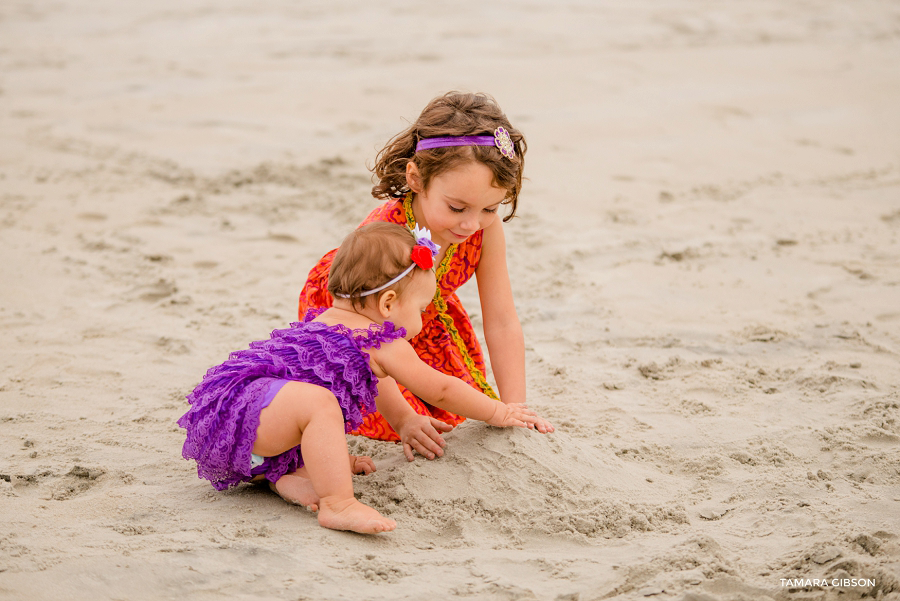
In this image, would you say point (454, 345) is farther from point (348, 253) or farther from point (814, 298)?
point (814, 298)

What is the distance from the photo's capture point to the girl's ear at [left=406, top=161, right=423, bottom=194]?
257 cm

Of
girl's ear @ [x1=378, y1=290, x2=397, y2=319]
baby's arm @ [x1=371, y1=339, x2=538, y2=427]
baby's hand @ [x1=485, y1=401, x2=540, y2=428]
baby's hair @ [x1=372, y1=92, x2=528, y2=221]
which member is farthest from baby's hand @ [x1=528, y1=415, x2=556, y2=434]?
baby's hair @ [x1=372, y1=92, x2=528, y2=221]

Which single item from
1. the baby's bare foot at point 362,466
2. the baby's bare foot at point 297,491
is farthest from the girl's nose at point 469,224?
the baby's bare foot at point 297,491

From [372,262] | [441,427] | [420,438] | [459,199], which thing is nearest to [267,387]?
[372,262]

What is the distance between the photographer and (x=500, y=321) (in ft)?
9.45

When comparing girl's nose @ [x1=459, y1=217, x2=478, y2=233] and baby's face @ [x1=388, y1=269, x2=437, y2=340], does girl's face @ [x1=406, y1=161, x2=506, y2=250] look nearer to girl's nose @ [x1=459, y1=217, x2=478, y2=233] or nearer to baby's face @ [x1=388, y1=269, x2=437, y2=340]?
girl's nose @ [x1=459, y1=217, x2=478, y2=233]

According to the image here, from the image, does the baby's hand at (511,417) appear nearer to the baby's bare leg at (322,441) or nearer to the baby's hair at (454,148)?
the baby's bare leg at (322,441)

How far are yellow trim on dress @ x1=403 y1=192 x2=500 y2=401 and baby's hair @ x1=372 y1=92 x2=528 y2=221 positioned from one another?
4.5 inches

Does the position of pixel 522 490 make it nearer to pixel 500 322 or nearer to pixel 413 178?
pixel 500 322

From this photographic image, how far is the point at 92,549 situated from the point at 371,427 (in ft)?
3.21

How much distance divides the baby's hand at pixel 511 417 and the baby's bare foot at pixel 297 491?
21.1 inches

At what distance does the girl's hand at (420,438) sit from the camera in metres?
2.46

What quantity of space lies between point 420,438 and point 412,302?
0.44 metres

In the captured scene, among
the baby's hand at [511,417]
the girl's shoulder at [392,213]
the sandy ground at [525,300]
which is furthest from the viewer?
the girl's shoulder at [392,213]
